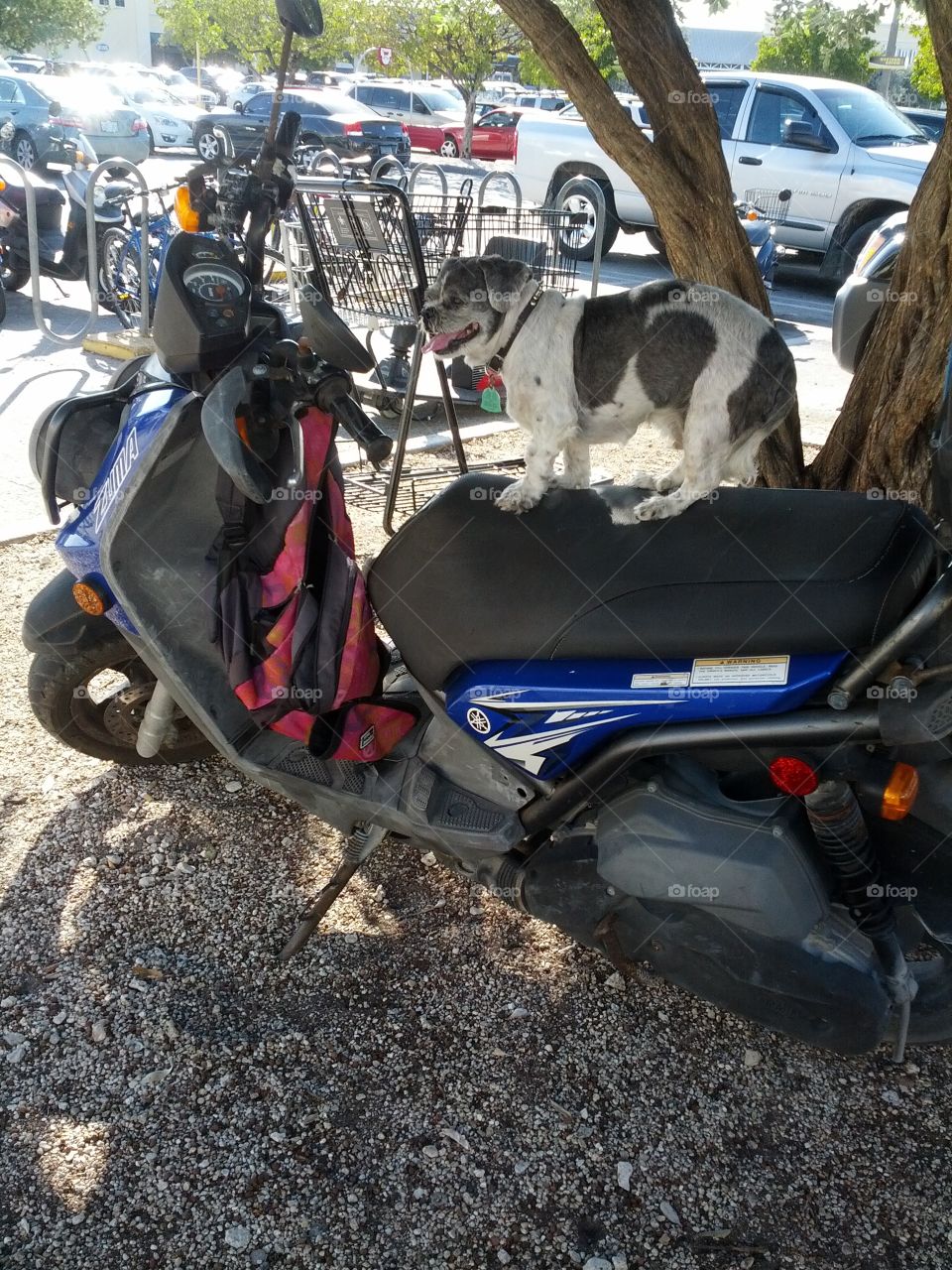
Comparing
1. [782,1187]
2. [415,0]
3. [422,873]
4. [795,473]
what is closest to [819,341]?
[795,473]

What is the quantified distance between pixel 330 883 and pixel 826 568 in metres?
1.45

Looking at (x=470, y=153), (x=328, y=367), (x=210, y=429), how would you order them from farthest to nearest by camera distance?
(x=470, y=153), (x=328, y=367), (x=210, y=429)

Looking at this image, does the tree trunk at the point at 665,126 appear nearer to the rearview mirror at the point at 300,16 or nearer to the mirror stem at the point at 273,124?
the rearview mirror at the point at 300,16

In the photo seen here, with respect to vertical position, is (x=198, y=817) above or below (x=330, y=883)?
below

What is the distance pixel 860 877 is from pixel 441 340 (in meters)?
1.53

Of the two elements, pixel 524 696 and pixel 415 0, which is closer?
pixel 524 696

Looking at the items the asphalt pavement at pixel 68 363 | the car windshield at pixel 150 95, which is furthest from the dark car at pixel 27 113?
the asphalt pavement at pixel 68 363

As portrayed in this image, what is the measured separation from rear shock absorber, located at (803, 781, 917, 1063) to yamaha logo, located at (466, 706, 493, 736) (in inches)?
26.4

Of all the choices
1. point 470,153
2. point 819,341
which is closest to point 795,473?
point 819,341

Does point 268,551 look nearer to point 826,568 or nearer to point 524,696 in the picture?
point 524,696

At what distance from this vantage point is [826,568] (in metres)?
2.02

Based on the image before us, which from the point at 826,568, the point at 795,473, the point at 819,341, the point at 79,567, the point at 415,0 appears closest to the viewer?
Answer: the point at 826,568

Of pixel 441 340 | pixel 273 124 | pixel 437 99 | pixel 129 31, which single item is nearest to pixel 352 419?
pixel 441 340

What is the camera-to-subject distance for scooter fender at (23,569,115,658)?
9.46ft
